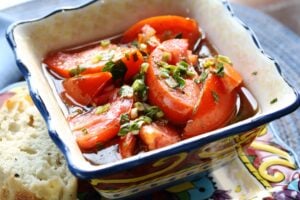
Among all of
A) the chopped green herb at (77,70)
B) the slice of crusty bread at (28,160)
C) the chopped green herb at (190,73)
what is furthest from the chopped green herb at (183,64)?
the slice of crusty bread at (28,160)

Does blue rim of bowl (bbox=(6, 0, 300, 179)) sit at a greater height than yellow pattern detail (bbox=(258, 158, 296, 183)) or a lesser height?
greater

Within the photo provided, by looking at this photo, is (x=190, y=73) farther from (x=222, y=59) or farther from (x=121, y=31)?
(x=121, y=31)

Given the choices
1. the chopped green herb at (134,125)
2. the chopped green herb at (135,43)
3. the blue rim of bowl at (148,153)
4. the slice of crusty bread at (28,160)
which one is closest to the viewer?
the blue rim of bowl at (148,153)

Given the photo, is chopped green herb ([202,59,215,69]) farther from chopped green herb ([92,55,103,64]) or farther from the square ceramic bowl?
chopped green herb ([92,55,103,64])

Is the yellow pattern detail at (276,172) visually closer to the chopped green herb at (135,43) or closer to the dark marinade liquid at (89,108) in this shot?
the dark marinade liquid at (89,108)

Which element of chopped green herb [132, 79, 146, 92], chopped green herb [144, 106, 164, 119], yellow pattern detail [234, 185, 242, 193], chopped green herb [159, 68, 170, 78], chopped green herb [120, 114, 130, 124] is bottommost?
yellow pattern detail [234, 185, 242, 193]

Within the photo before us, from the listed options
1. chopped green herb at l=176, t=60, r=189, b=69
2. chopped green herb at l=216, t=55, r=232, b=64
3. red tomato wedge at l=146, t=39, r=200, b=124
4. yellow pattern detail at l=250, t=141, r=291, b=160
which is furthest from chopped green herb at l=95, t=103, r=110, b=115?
yellow pattern detail at l=250, t=141, r=291, b=160
